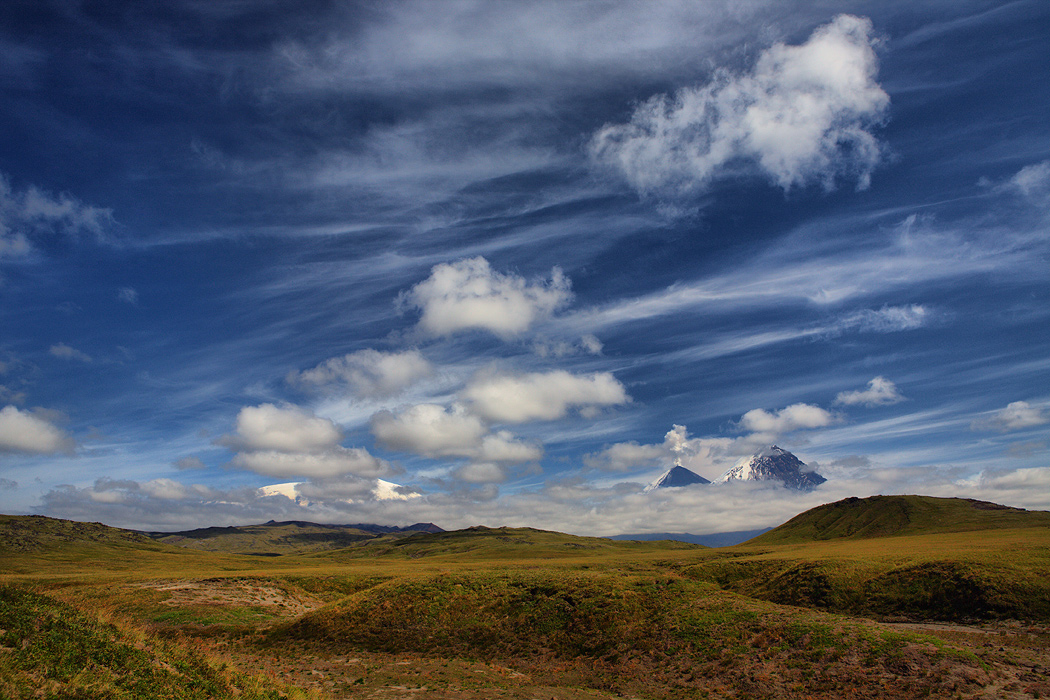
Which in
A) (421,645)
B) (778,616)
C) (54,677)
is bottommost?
(421,645)

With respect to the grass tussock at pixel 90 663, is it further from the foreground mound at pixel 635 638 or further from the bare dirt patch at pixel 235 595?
the bare dirt patch at pixel 235 595

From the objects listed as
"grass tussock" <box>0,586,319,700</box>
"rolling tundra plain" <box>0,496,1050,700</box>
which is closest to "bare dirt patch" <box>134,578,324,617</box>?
"rolling tundra plain" <box>0,496,1050,700</box>

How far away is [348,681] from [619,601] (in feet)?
77.4

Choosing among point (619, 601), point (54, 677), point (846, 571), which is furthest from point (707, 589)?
point (54, 677)

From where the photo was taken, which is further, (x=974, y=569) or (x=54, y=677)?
(x=974, y=569)

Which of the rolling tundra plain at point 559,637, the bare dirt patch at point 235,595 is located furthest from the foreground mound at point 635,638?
the bare dirt patch at point 235,595

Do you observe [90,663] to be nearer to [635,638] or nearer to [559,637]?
[559,637]

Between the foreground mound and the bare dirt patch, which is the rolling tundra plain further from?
the bare dirt patch

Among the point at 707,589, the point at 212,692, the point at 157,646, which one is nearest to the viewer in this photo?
the point at 212,692

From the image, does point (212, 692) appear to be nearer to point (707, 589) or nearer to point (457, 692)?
point (457, 692)

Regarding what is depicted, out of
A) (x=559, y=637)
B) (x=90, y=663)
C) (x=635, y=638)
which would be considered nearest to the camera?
(x=90, y=663)

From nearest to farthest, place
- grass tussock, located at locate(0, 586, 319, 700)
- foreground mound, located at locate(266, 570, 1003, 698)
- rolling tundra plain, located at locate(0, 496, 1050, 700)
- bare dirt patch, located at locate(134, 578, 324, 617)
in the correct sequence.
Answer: grass tussock, located at locate(0, 586, 319, 700)
rolling tundra plain, located at locate(0, 496, 1050, 700)
foreground mound, located at locate(266, 570, 1003, 698)
bare dirt patch, located at locate(134, 578, 324, 617)

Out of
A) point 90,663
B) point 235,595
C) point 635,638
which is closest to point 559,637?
point 635,638

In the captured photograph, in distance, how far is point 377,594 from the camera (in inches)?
2094
